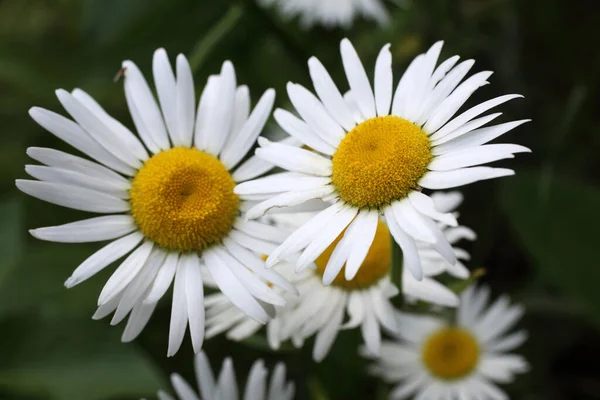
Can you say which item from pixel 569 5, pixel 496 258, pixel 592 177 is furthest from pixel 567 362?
pixel 569 5

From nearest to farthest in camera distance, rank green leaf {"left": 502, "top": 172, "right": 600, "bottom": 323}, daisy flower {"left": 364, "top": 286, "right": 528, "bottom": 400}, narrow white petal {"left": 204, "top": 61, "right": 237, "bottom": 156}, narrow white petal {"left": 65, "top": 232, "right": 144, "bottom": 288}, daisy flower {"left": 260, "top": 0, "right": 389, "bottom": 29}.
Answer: narrow white petal {"left": 65, "top": 232, "right": 144, "bottom": 288}, narrow white petal {"left": 204, "top": 61, "right": 237, "bottom": 156}, daisy flower {"left": 364, "top": 286, "right": 528, "bottom": 400}, green leaf {"left": 502, "top": 172, "right": 600, "bottom": 323}, daisy flower {"left": 260, "top": 0, "right": 389, "bottom": 29}

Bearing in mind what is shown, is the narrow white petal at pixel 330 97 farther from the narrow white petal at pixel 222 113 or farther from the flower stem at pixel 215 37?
the flower stem at pixel 215 37

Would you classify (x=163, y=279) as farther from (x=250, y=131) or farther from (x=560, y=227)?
(x=560, y=227)

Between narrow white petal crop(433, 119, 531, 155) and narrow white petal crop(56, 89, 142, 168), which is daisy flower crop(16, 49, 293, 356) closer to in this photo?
narrow white petal crop(56, 89, 142, 168)

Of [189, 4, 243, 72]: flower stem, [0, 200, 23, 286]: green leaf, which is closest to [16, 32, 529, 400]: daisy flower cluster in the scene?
[189, 4, 243, 72]: flower stem

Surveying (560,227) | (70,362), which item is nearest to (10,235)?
(70,362)

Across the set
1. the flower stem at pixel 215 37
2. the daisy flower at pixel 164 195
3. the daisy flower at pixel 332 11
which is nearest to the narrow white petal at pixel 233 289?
the daisy flower at pixel 164 195

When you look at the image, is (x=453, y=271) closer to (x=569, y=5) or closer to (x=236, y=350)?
(x=236, y=350)
